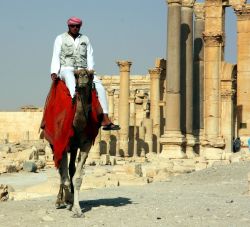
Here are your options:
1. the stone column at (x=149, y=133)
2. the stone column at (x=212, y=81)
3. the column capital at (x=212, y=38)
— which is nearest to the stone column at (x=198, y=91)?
the stone column at (x=212, y=81)

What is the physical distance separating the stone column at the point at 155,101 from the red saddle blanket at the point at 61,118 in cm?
2910

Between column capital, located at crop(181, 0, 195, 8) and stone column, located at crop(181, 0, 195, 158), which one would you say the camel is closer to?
stone column, located at crop(181, 0, 195, 158)

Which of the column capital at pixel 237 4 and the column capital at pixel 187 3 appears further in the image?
the column capital at pixel 237 4

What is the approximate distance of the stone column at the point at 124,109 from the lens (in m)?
38.2

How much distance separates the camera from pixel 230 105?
31.8 m

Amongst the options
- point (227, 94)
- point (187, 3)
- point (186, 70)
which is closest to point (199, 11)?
point (227, 94)

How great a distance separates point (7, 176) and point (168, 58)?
7525mm

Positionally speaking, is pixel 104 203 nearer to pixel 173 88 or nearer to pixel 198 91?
pixel 173 88

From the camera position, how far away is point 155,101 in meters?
38.7

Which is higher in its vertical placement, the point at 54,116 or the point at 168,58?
the point at 168,58

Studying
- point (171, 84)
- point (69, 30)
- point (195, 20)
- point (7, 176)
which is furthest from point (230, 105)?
point (69, 30)

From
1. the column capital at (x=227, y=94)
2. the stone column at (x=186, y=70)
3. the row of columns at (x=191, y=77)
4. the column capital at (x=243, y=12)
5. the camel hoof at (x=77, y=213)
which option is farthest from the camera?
the column capital at (x=243, y=12)

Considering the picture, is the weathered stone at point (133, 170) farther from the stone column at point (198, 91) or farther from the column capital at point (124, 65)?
the column capital at point (124, 65)

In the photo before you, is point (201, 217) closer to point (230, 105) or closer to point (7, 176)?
point (7, 176)
